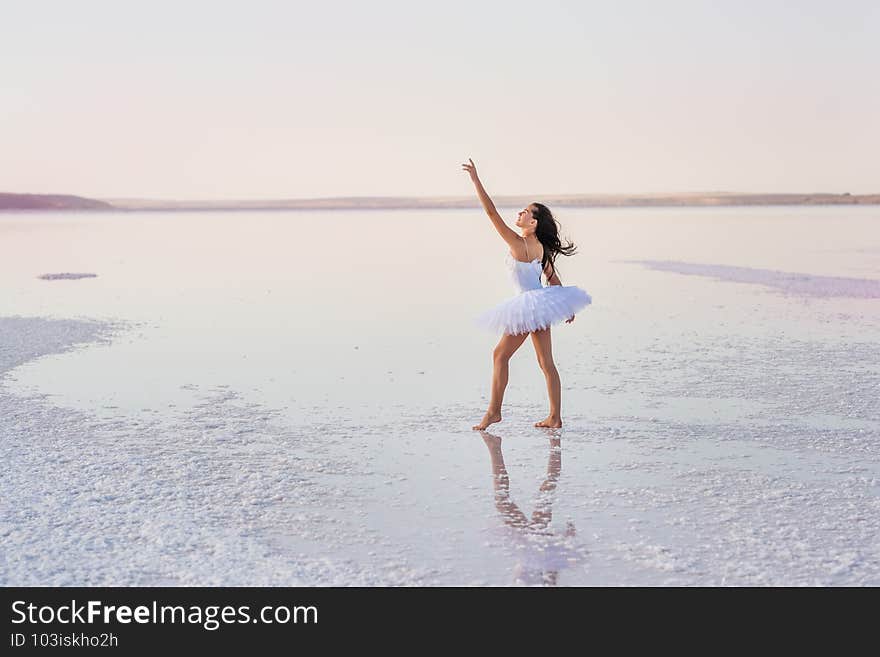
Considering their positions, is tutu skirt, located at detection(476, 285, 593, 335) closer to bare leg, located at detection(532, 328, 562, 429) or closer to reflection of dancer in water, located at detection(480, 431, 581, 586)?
bare leg, located at detection(532, 328, 562, 429)

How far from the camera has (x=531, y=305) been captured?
7.21 metres

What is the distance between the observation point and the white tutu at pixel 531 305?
7.17 metres

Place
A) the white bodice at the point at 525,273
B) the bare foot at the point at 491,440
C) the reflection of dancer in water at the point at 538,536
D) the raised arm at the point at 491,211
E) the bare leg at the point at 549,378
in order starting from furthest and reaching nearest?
1. the white bodice at the point at 525,273
2. the bare leg at the point at 549,378
3. the raised arm at the point at 491,211
4. the bare foot at the point at 491,440
5. the reflection of dancer in water at the point at 538,536

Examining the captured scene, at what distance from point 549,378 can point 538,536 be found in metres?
2.41

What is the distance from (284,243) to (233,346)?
25.3 meters

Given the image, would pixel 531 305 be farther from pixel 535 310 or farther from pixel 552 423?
pixel 552 423

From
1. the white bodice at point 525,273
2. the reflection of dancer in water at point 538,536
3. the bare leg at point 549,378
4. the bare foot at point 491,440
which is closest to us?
the reflection of dancer in water at point 538,536

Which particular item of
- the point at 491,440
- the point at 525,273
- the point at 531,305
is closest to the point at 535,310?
the point at 531,305

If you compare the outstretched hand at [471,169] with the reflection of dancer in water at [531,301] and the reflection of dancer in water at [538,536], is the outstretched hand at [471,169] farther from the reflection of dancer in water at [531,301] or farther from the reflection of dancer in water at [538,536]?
the reflection of dancer in water at [538,536]

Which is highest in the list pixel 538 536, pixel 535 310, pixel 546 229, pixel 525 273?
pixel 546 229

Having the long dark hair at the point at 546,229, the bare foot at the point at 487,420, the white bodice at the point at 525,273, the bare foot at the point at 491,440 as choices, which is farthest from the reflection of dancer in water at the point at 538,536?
the long dark hair at the point at 546,229

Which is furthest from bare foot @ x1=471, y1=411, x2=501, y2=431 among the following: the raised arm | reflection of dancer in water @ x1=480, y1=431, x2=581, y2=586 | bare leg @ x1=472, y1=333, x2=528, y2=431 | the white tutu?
the raised arm

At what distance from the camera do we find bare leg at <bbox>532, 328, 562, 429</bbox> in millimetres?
7215
